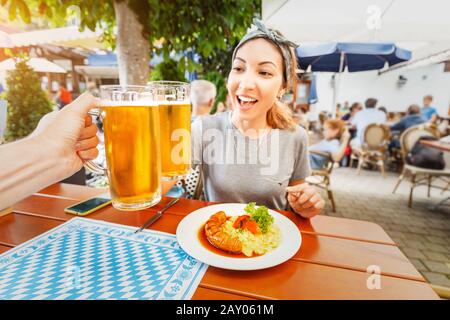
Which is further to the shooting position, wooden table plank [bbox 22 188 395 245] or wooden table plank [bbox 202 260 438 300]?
wooden table plank [bbox 22 188 395 245]

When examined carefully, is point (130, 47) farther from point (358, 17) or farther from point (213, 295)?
point (358, 17)

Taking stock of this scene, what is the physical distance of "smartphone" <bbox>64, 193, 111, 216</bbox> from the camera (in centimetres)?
123

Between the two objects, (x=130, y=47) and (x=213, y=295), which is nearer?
(x=213, y=295)

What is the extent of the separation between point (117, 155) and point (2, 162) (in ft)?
1.02

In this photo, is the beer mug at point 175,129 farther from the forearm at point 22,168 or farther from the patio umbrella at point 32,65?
the patio umbrella at point 32,65

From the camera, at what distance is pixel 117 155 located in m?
0.83

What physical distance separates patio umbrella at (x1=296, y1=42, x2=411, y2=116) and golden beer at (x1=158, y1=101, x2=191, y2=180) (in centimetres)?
422

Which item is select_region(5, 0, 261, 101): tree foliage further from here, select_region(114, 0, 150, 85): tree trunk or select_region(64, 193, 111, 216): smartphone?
select_region(64, 193, 111, 216): smartphone

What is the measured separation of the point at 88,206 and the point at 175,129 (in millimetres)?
673

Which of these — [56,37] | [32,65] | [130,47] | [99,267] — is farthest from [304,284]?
[56,37]

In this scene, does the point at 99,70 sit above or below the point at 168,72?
above

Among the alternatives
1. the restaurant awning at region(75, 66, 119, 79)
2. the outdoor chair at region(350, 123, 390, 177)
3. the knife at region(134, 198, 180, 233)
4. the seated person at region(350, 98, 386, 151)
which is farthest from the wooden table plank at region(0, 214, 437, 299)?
the restaurant awning at region(75, 66, 119, 79)

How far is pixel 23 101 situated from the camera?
4043 mm
